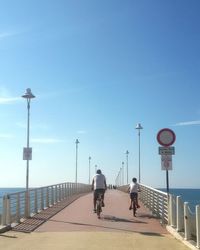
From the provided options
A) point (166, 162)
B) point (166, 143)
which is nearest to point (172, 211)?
point (166, 162)

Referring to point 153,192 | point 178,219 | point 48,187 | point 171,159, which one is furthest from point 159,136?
point 48,187

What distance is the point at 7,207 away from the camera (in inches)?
629

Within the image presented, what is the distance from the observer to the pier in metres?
12.5

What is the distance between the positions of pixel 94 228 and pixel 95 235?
159 centimetres

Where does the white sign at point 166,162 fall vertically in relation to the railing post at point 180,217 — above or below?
above

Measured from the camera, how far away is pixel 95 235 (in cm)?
1390

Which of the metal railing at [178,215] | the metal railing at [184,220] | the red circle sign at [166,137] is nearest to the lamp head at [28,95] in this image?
the metal railing at [178,215]

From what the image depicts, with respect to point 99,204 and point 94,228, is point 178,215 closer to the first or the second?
point 94,228

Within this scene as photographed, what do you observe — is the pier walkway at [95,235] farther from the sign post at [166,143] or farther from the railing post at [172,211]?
the sign post at [166,143]

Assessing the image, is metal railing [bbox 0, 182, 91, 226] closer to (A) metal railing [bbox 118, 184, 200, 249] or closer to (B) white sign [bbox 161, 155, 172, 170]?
(A) metal railing [bbox 118, 184, 200, 249]

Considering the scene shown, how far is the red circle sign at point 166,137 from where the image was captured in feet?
53.8

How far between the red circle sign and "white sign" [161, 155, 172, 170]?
412mm

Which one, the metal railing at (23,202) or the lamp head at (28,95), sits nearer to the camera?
the metal railing at (23,202)

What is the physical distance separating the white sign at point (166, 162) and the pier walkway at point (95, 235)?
6.28ft
